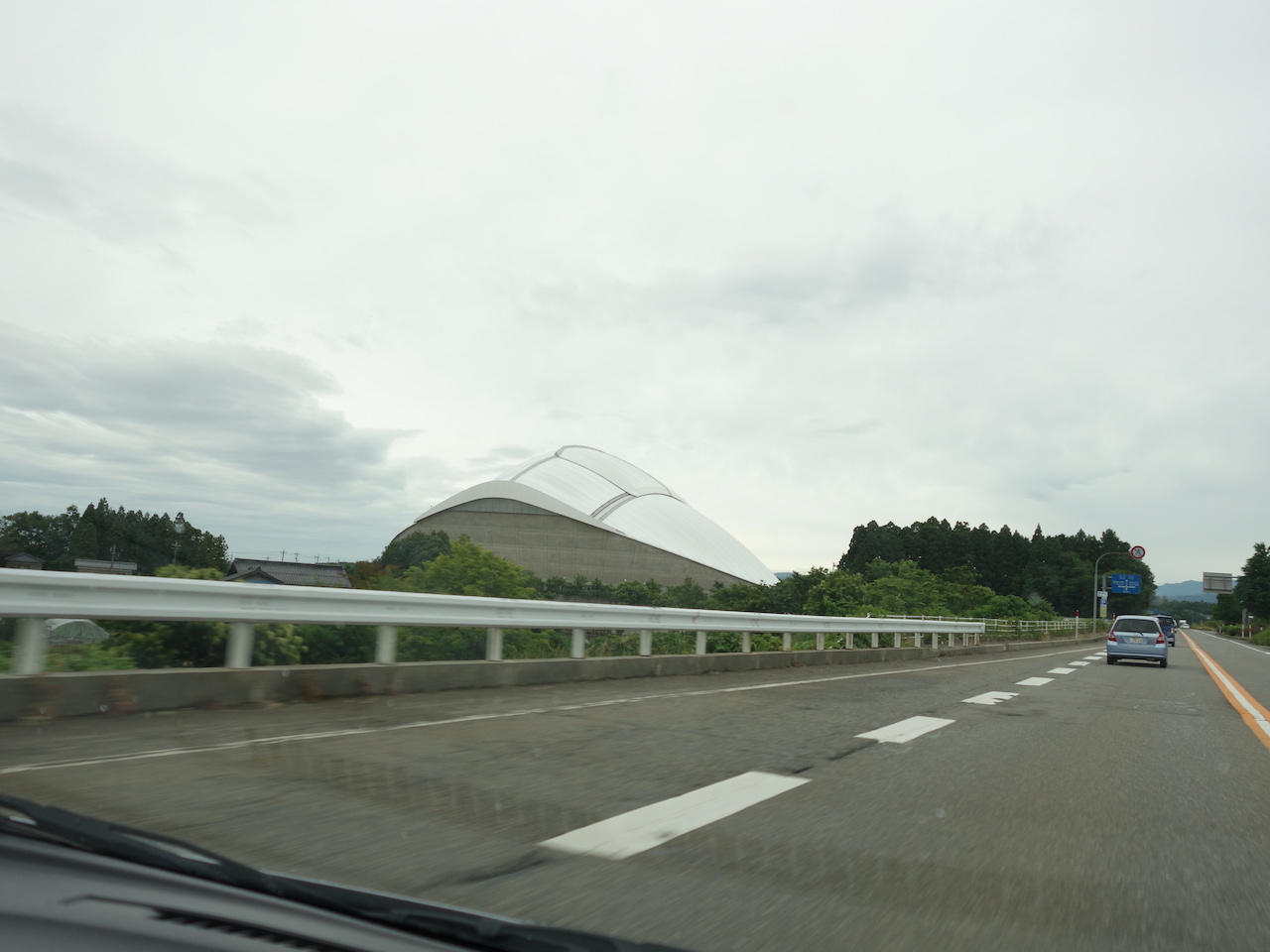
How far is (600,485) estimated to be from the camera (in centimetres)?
10175

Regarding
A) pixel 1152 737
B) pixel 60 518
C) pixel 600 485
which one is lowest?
pixel 1152 737

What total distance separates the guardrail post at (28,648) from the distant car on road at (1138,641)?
25.3m

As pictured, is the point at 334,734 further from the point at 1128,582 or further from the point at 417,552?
the point at 1128,582

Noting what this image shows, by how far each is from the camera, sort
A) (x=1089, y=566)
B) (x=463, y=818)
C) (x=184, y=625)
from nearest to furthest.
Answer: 1. (x=463, y=818)
2. (x=184, y=625)
3. (x=1089, y=566)

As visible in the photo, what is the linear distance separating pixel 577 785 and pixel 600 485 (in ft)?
317

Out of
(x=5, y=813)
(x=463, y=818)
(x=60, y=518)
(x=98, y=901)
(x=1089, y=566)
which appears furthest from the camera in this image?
(x=1089, y=566)

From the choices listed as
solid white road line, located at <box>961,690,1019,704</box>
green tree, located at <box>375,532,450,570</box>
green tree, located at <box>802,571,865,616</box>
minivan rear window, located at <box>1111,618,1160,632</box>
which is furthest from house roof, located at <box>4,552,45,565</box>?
green tree, located at <box>802,571,865,616</box>

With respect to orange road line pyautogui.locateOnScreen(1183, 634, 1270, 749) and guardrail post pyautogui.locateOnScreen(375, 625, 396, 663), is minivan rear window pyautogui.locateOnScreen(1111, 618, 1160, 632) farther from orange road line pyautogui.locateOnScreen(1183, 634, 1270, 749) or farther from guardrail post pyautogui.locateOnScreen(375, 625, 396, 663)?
guardrail post pyautogui.locateOnScreen(375, 625, 396, 663)

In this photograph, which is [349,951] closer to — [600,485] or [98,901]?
[98,901]

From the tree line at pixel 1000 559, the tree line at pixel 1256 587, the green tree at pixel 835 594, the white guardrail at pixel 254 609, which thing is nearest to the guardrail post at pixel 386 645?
the white guardrail at pixel 254 609

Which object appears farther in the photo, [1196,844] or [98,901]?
[1196,844]

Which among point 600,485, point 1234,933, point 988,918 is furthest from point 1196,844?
point 600,485

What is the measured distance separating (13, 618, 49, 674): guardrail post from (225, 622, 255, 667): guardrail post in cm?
159

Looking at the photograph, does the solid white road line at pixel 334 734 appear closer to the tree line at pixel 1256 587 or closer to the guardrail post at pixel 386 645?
the guardrail post at pixel 386 645
